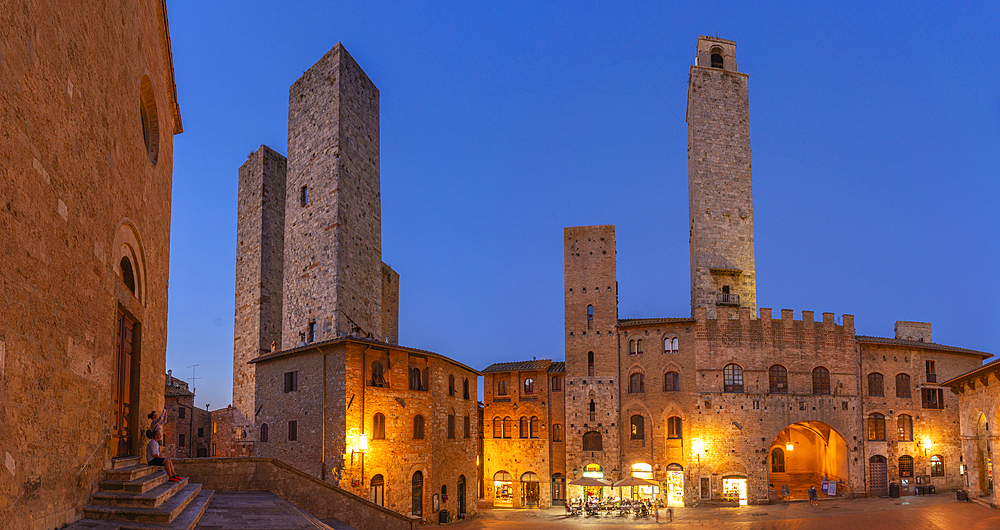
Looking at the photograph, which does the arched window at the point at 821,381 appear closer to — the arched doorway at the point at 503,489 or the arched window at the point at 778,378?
the arched window at the point at 778,378

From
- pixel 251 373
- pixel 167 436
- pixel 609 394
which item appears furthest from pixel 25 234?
pixel 167 436

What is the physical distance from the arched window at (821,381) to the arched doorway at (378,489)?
77.1 ft

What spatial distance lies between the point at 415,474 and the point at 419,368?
4.25 metres

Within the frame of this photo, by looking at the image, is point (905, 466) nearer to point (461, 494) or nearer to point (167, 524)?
point (461, 494)

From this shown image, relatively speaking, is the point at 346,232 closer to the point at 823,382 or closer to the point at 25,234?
the point at 25,234

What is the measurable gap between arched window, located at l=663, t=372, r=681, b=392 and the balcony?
4847mm

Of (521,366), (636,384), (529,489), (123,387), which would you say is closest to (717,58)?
(636,384)

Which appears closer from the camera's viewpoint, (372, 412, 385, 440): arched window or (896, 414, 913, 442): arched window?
(372, 412, 385, 440): arched window

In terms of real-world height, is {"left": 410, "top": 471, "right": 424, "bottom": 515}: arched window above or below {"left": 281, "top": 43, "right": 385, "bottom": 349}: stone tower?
below

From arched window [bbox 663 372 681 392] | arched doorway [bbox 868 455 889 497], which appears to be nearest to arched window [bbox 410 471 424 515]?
arched window [bbox 663 372 681 392]

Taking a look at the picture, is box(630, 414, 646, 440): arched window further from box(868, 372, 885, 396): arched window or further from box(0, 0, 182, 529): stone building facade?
box(0, 0, 182, 529): stone building facade

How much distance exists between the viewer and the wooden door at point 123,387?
1077cm

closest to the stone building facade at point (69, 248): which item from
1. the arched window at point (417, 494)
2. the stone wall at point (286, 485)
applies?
the stone wall at point (286, 485)

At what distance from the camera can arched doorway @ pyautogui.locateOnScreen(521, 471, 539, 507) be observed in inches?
1478
